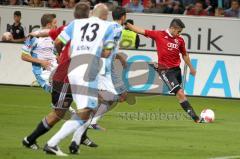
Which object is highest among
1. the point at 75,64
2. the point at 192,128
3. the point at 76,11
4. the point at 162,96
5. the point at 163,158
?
the point at 76,11

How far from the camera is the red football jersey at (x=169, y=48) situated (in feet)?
58.7

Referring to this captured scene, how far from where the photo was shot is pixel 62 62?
482 inches

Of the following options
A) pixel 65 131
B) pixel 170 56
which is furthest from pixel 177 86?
pixel 65 131

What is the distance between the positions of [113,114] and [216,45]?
9240 millimetres

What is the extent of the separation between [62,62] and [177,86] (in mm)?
5868

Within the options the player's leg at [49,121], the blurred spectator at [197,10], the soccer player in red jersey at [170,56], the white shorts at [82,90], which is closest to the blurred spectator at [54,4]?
the blurred spectator at [197,10]

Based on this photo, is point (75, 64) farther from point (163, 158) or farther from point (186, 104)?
point (186, 104)

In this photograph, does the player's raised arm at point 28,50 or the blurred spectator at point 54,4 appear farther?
the blurred spectator at point 54,4

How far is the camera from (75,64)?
11891 millimetres

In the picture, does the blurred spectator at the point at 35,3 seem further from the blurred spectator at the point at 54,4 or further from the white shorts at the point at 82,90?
the white shorts at the point at 82,90

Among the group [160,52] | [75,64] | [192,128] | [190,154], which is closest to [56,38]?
[75,64]

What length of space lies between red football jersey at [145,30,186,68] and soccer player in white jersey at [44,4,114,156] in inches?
245

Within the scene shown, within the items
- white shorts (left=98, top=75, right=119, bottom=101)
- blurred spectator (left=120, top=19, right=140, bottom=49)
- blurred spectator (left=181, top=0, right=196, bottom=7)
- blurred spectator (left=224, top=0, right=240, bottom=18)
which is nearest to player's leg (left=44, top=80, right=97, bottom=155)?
white shorts (left=98, top=75, right=119, bottom=101)

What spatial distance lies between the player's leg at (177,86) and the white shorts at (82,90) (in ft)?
20.0
